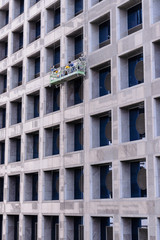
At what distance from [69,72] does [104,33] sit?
456cm

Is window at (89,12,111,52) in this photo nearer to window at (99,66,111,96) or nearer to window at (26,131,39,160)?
window at (99,66,111,96)

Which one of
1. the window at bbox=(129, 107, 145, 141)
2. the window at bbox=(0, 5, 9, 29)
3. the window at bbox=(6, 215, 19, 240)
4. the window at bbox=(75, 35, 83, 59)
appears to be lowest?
the window at bbox=(6, 215, 19, 240)

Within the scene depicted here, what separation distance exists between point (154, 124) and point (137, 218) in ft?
24.1

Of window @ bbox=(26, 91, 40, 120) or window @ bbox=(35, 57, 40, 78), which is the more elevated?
window @ bbox=(35, 57, 40, 78)

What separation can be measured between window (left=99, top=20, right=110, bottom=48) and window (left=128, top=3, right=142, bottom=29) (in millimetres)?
2683

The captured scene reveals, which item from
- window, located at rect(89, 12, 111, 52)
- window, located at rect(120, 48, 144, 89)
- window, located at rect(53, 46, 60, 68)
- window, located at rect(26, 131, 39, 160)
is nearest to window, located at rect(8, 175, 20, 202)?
window, located at rect(26, 131, 39, 160)

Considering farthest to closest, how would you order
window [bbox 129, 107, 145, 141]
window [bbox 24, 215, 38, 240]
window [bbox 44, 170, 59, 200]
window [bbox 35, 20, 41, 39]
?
1. window [bbox 35, 20, 41, 39]
2. window [bbox 24, 215, 38, 240]
3. window [bbox 44, 170, 59, 200]
4. window [bbox 129, 107, 145, 141]

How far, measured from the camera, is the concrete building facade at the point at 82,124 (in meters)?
32.5

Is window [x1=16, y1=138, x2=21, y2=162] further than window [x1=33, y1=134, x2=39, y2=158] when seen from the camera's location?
Yes

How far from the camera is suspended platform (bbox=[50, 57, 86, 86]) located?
124 feet

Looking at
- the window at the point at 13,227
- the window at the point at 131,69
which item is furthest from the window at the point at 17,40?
the window at the point at 131,69

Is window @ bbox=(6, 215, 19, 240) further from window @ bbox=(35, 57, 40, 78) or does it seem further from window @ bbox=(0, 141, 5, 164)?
window @ bbox=(35, 57, 40, 78)

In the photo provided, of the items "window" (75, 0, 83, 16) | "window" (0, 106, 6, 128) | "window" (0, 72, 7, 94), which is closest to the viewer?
"window" (75, 0, 83, 16)

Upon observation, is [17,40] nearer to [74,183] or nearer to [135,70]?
[74,183]
